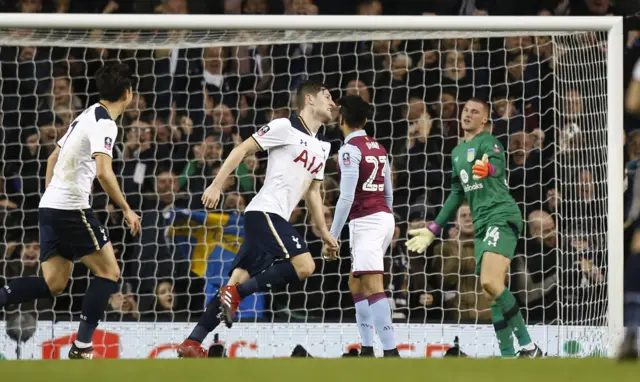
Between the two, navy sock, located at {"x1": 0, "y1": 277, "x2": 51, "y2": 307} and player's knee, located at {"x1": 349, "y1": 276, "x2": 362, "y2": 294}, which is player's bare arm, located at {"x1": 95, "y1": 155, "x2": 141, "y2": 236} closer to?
navy sock, located at {"x1": 0, "y1": 277, "x2": 51, "y2": 307}

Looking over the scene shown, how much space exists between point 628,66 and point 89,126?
17.2 ft

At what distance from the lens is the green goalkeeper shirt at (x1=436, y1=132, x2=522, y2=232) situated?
7461 mm

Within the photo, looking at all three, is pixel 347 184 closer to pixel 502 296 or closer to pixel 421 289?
pixel 502 296

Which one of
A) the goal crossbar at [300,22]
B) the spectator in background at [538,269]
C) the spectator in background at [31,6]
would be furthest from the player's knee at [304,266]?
the spectator in background at [31,6]

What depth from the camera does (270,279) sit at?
23.5 ft

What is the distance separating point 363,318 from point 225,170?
153 centimetres

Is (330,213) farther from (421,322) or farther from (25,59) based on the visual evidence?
(25,59)

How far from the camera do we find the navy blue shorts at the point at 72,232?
6.91 m

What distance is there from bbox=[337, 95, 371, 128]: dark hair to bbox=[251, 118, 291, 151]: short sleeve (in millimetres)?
545

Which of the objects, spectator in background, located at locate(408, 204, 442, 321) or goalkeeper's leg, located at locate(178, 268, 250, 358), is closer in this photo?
goalkeeper's leg, located at locate(178, 268, 250, 358)

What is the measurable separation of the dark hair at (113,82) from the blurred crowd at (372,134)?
6.04 feet

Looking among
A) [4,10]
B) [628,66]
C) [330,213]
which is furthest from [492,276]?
[4,10]

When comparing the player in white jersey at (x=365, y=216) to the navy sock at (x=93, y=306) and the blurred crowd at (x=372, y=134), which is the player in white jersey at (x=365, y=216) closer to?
the blurred crowd at (x=372, y=134)

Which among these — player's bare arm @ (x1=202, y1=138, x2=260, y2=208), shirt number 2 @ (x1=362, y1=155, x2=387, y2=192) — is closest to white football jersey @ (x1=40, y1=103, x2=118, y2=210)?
player's bare arm @ (x1=202, y1=138, x2=260, y2=208)
